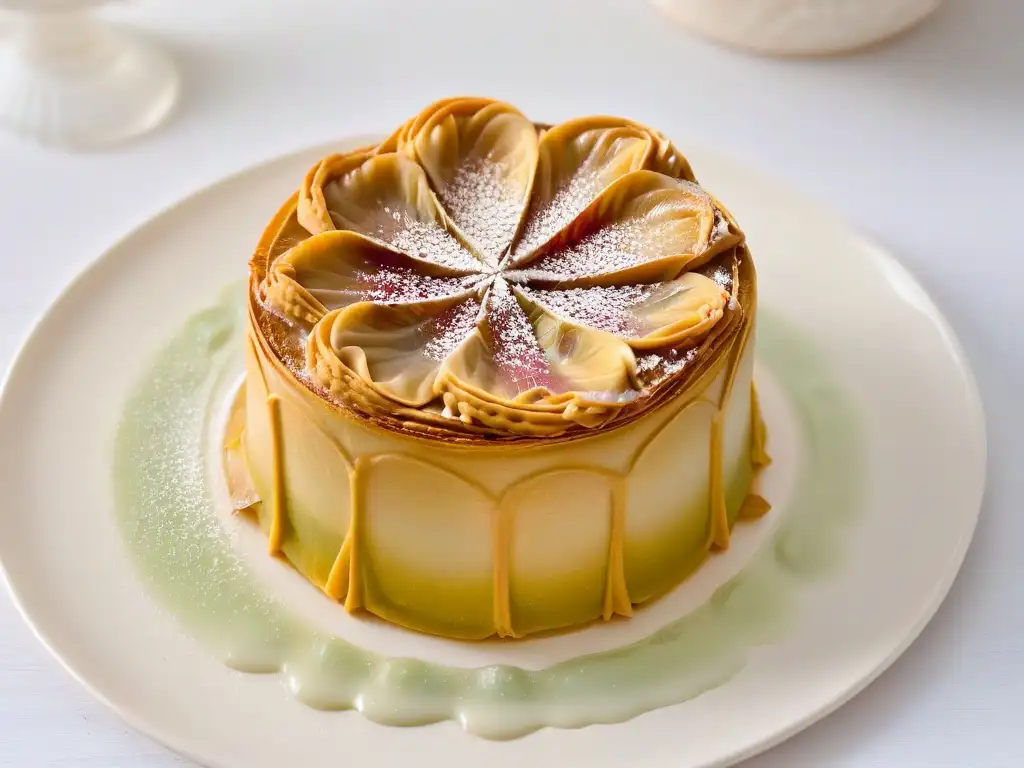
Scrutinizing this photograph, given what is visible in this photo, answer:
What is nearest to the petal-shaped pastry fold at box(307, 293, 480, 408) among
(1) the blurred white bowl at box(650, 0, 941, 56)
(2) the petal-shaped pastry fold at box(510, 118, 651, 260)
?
(2) the petal-shaped pastry fold at box(510, 118, 651, 260)

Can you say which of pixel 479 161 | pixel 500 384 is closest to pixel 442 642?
pixel 500 384

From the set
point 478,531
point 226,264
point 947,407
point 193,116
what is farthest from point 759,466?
point 193,116

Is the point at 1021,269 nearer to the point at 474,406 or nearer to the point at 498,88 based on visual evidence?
the point at 498,88

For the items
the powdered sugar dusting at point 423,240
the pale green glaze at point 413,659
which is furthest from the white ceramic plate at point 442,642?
the powdered sugar dusting at point 423,240

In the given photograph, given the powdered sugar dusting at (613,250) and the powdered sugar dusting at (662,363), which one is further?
the powdered sugar dusting at (613,250)

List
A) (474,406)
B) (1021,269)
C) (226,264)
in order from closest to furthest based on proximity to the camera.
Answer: (474,406) → (226,264) → (1021,269)

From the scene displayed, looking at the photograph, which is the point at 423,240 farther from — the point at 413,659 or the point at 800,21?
the point at 800,21

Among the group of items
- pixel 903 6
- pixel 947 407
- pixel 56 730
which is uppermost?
pixel 903 6

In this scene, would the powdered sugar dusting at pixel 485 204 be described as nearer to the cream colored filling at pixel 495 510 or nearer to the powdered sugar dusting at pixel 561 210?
the powdered sugar dusting at pixel 561 210
